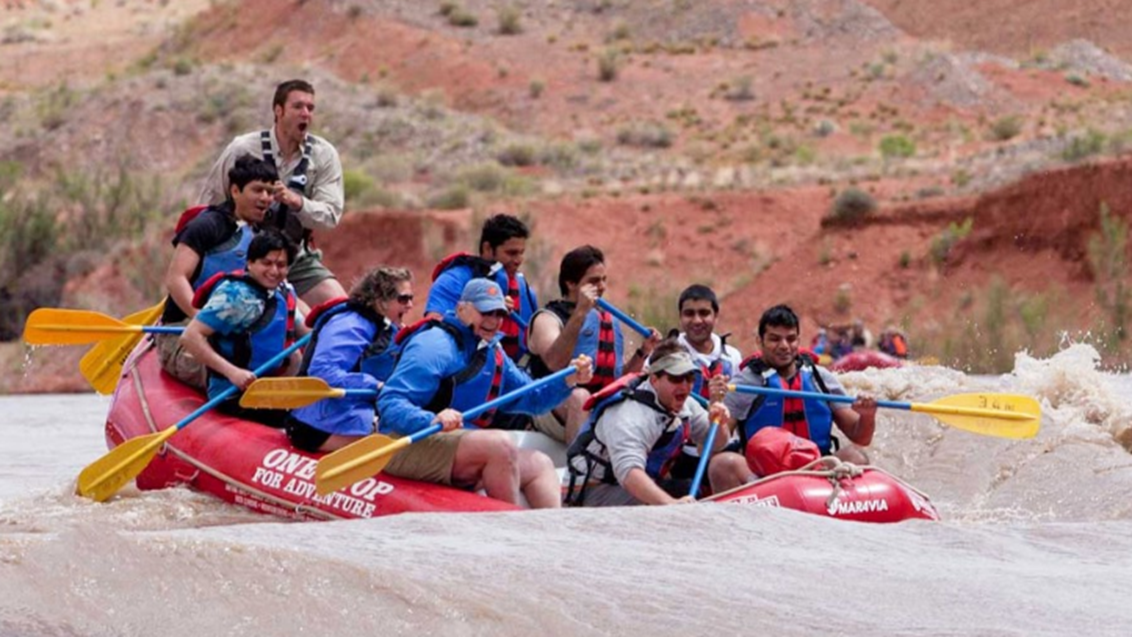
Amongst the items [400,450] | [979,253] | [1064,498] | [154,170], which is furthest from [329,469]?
[154,170]

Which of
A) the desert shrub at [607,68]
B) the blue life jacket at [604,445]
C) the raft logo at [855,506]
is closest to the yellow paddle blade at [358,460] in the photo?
the blue life jacket at [604,445]

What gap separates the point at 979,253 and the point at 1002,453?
17184 millimetres

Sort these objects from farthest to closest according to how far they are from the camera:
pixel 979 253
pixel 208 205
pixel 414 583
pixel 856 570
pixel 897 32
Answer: pixel 897 32 → pixel 979 253 → pixel 208 205 → pixel 856 570 → pixel 414 583

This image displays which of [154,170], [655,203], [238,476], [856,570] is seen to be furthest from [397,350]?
[154,170]

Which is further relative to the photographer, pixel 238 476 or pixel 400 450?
pixel 238 476

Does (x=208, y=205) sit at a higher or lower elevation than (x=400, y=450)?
higher

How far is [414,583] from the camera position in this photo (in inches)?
225

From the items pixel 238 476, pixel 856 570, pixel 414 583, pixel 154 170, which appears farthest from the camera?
pixel 154 170

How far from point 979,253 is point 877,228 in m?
2.28

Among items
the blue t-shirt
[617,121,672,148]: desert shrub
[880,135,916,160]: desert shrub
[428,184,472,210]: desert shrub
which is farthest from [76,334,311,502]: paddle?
[617,121,672,148]: desert shrub

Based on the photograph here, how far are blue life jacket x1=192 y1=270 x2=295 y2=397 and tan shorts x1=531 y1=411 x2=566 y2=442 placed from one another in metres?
1.12

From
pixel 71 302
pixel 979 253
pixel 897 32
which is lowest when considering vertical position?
pixel 71 302

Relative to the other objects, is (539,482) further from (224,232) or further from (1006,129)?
(1006,129)

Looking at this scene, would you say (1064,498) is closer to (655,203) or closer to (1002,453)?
(1002,453)
